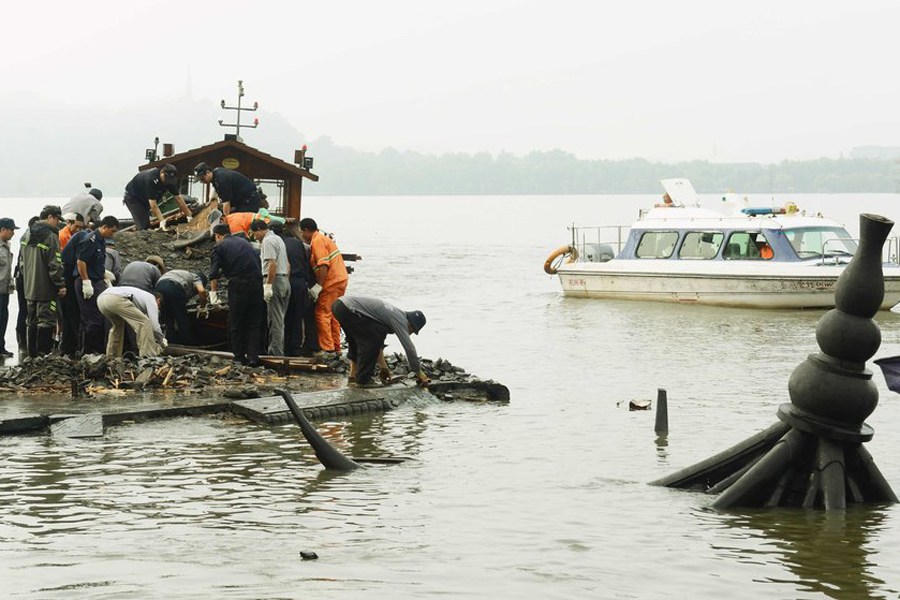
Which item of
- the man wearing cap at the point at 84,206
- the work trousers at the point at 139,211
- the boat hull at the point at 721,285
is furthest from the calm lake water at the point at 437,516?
the boat hull at the point at 721,285

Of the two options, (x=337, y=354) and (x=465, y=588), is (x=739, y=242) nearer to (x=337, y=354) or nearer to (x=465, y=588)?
(x=337, y=354)

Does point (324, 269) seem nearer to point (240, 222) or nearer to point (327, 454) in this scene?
point (240, 222)

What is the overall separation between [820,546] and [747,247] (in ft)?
73.0

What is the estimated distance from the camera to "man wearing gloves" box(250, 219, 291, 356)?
15336mm

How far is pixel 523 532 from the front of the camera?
902 cm

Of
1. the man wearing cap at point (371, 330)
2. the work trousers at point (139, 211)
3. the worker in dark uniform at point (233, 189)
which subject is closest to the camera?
the man wearing cap at point (371, 330)

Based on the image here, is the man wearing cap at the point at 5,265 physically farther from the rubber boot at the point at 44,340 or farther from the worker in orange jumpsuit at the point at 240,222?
the worker in orange jumpsuit at the point at 240,222

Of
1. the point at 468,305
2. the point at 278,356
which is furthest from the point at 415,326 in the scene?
the point at 468,305

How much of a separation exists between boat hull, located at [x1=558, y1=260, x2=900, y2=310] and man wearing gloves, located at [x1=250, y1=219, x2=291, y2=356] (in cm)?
1583

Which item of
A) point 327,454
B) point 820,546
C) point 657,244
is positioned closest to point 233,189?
point 327,454

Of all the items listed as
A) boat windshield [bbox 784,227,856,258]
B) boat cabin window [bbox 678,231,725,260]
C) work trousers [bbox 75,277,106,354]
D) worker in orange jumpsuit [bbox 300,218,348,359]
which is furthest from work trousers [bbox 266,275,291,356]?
boat cabin window [bbox 678,231,725,260]

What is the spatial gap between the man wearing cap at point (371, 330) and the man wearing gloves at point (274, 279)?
5.33 ft

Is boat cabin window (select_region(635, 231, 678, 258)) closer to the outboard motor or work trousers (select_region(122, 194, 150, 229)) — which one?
the outboard motor

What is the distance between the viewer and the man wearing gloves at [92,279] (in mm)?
15148
